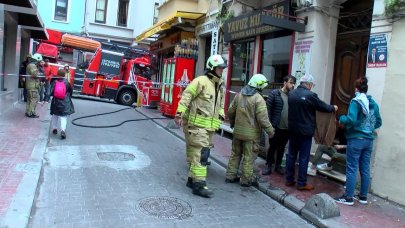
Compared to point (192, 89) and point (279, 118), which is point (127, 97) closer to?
point (279, 118)

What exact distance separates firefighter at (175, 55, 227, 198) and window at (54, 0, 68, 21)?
90.8ft

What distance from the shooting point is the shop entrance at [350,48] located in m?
7.57

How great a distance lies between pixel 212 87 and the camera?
605 cm

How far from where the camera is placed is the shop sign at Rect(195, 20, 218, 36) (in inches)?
518

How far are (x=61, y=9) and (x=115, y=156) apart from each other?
2602 cm

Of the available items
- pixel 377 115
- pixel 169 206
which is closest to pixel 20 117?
pixel 169 206

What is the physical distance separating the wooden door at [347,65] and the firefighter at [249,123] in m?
2.24

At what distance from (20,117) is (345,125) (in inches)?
362

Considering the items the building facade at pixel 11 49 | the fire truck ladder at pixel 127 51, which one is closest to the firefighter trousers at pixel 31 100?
the building facade at pixel 11 49

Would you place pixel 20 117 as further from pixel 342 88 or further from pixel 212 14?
pixel 342 88

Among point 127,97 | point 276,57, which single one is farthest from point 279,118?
point 127,97

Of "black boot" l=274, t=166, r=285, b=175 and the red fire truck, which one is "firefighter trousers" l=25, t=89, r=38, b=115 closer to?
the red fire truck

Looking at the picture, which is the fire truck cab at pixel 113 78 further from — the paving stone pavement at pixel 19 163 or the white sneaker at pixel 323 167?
the white sneaker at pixel 323 167

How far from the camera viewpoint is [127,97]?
19.3 metres
